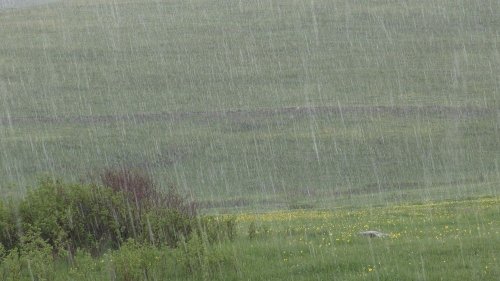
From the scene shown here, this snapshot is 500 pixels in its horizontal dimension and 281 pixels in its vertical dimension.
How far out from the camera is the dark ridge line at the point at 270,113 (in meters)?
60.0

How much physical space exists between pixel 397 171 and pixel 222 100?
847 inches

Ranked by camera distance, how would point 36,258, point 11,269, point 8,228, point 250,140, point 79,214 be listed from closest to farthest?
point 11,269
point 36,258
point 8,228
point 79,214
point 250,140

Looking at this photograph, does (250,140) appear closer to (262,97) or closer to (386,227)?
(262,97)

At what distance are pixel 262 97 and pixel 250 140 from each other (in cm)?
1195

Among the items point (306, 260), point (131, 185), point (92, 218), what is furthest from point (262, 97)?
point (306, 260)

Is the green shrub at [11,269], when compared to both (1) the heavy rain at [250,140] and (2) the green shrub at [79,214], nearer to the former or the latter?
(1) the heavy rain at [250,140]

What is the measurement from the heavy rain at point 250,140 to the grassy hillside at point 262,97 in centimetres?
23

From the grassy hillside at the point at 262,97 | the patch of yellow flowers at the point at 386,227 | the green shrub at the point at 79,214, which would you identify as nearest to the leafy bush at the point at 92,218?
the green shrub at the point at 79,214

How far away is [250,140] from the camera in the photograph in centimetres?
5438

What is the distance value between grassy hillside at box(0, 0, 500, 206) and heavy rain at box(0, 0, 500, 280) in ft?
0.75

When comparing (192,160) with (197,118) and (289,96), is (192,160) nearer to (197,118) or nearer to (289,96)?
(197,118)

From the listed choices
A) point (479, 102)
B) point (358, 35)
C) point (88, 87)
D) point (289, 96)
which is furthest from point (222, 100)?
point (358, 35)

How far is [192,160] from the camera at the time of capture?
50812 millimetres

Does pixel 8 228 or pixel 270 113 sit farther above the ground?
pixel 8 228
